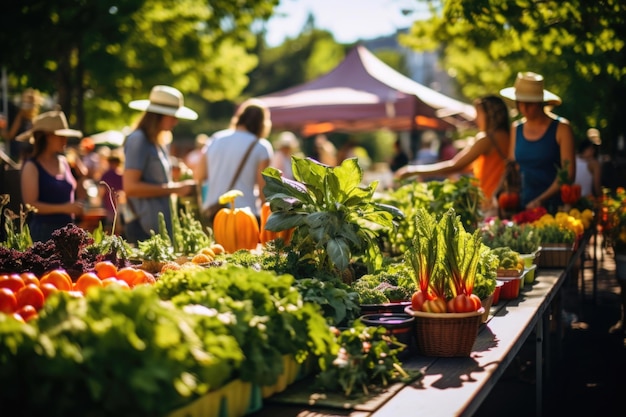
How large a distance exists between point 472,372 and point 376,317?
46 centimetres

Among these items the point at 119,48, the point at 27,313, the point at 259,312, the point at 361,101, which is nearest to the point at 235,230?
the point at 27,313

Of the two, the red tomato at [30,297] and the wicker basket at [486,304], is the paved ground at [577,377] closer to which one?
the wicker basket at [486,304]

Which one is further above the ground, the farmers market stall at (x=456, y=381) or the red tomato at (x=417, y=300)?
the red tomato at (x=417, y=300)

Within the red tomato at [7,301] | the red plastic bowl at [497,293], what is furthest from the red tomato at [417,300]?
the red tomato at [7,301]

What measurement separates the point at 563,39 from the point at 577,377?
3882 mm

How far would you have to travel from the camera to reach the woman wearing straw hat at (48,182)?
6.33 metres

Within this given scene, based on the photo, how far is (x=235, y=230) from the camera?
17.0 feet

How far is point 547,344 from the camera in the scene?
6.43 metres

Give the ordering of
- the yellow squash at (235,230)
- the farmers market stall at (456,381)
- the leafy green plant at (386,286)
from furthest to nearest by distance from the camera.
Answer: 1. the yellow squash at (235,230)
2. the leafy green plant at (386,286)
3. the farmers market stall at (456,381)

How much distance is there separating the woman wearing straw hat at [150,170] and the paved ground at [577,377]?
284 centimetres

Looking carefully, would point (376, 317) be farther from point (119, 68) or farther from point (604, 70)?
point (119, 68)

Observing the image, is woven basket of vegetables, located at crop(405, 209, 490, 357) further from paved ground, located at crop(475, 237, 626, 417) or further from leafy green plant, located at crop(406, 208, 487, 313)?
paved ground, located at crop(475, 237, 626, 417)

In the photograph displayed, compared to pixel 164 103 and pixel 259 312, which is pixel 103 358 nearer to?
pixel 259 312

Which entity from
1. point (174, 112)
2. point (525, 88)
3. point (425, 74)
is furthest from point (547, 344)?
point (425, 74)
